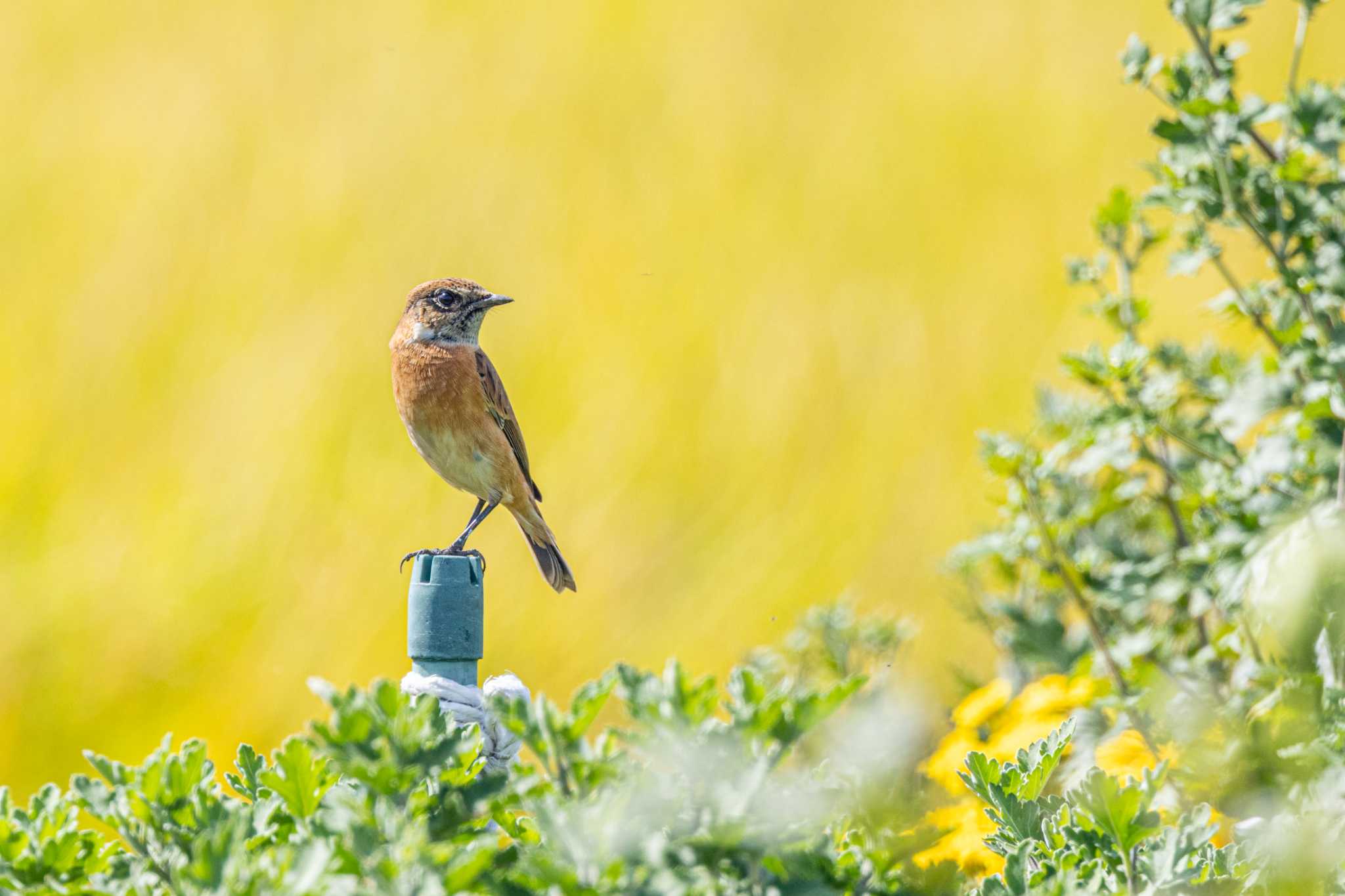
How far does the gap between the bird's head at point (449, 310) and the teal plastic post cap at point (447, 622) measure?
3.90ft

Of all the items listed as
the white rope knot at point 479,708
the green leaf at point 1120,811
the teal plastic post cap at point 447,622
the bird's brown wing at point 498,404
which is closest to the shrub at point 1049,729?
the green leaf at point 1120,811

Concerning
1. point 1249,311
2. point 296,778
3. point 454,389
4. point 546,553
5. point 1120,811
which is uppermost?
point 454,389

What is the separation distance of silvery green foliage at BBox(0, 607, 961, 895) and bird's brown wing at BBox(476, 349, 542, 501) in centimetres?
168

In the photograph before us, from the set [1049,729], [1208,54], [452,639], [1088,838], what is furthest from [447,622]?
[1208,54]

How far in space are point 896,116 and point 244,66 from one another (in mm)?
3236

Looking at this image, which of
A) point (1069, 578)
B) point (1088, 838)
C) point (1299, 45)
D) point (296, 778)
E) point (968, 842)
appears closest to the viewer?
point (296, 778)

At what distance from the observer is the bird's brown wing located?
10.1 feet

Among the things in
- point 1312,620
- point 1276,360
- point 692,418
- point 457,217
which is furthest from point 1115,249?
point 457,217

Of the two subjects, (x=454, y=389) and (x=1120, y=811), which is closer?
(x=1120, y=811)

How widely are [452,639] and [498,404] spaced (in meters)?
1.34

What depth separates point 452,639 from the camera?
188 cm

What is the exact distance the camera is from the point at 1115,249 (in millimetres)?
3428

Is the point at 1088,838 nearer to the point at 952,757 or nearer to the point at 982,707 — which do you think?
the point at 952,757

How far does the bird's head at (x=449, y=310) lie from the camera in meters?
2.99
